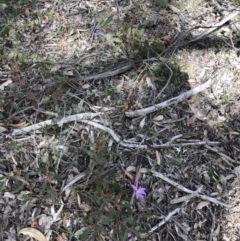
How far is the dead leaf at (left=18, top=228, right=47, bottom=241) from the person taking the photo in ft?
6.95

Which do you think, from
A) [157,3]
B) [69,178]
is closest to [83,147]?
[69,178]

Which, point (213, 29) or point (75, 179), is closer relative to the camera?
point (75, 179)

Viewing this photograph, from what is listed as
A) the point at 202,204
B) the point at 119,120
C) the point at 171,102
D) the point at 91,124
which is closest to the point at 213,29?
the point at 171,102

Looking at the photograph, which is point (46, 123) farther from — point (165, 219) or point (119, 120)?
point (165, 219)

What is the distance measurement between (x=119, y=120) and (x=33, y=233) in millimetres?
751

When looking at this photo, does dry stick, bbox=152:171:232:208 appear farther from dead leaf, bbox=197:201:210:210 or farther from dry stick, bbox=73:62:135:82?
dry stick, bbox=73:62:135:82

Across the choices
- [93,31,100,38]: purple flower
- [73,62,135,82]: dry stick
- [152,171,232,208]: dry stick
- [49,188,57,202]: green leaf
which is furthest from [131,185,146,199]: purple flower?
[93,31,100,38]: purple flower

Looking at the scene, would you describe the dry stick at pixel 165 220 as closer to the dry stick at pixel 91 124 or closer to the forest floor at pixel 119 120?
the forest floor at pixel 119 120

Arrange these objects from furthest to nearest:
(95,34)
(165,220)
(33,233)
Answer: (95,34), (165,220), (33,233)

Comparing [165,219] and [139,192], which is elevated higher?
[139,192]

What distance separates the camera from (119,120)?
2.50m

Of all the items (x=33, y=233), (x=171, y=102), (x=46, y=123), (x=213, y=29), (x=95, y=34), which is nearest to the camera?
(x=33, y=233)

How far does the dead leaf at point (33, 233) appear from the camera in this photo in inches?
83.4

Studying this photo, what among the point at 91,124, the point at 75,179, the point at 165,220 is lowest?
the point at 165,220
